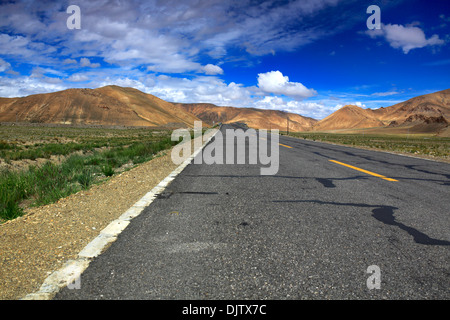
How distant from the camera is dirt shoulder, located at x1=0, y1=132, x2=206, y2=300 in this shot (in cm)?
224

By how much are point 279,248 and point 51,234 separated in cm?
263

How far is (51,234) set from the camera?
3.12 meters

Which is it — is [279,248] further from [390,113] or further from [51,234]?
[390,113]

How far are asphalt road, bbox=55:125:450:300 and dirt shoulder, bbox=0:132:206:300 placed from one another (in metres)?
0.41

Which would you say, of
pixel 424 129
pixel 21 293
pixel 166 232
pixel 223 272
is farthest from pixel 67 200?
pixel 424 129

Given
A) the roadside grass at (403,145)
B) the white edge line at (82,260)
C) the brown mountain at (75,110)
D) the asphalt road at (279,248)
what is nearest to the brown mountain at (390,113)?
the brown mountain at (75,110)

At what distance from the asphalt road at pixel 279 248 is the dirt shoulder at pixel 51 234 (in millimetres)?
415

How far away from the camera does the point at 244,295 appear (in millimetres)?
1975

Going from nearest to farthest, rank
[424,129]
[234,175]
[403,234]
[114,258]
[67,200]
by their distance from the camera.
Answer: [114,258] → [403,234] → [67,200] → [234,175] → [424,129]

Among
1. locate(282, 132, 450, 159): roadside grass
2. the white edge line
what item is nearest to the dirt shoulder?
the white edge line

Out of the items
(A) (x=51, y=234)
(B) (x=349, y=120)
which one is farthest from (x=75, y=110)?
(B) (x=349, y=120)

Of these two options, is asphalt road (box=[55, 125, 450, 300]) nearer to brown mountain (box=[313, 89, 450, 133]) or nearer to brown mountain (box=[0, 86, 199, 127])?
brown mountain (box=[0, 86, 199, 127])

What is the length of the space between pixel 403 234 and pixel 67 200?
5120mm
